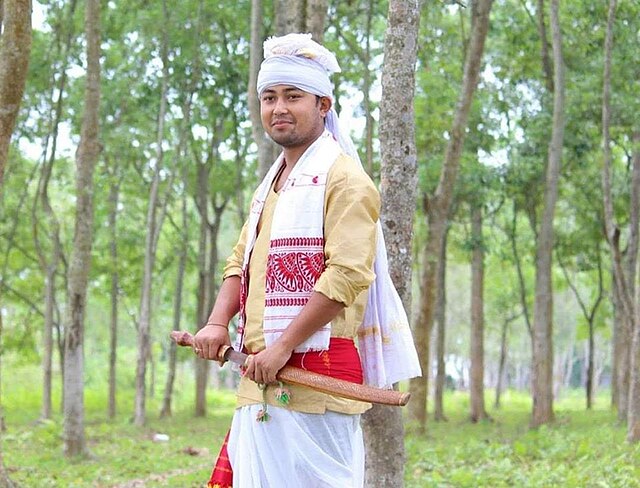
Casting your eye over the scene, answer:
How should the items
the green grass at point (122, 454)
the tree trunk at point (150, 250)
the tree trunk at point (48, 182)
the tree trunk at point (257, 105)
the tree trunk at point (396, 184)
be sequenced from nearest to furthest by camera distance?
the tree trunk at point (396, 184) → the tree trunk at point (257, 105) → the green grass at point (122, 454) → the tree trunk at point (48, 182) → the tree trunk at point (150, 250)

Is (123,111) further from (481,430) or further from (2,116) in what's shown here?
(2,116)

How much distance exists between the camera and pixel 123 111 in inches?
794

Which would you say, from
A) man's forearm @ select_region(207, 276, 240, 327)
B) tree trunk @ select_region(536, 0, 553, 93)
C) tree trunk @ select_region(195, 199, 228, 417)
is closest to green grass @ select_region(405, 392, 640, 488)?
man's forearm @ select_region(207, 276, 240, 327)

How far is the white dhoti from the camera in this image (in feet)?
10.6

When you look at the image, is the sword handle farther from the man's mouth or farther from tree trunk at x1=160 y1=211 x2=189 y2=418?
tree trunk at x1=160 y1=211 x2=189 y2=418

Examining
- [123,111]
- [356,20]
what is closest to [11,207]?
[123,111]

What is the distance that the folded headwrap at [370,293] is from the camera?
133 inches

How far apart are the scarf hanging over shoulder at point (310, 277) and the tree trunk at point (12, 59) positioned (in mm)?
3651

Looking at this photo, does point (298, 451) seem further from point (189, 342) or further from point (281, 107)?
point (281, 107)

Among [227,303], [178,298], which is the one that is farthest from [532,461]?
[178,298]

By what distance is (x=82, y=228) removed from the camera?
1223 centimetres

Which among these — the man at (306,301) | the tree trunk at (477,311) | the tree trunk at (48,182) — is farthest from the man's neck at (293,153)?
the tree trunk at (477,311)

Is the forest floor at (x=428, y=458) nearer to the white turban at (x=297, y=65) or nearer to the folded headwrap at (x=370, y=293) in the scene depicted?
the folded headwrap at (x=370, y=293)

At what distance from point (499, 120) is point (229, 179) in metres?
7.10
